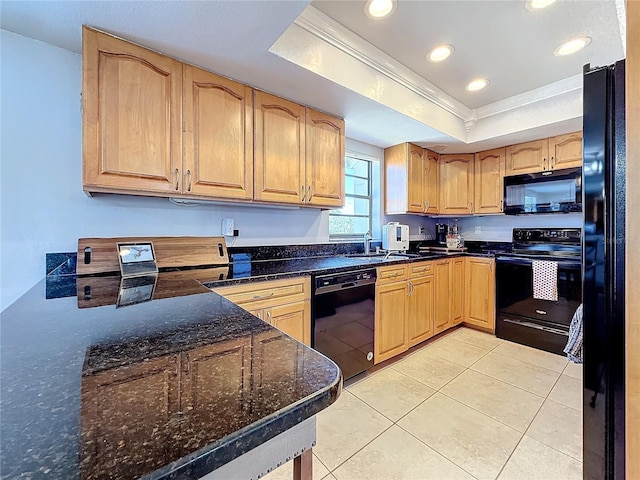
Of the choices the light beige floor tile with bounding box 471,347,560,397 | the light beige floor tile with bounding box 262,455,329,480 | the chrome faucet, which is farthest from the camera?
the chrome faucet

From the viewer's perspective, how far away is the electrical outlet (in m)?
2.15

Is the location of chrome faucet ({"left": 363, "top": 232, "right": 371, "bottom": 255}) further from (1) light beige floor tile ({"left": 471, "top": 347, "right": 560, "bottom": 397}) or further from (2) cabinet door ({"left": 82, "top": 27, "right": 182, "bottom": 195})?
(2) cabinet door ({"left": 82, "top": 27, "right": 182, "bottom": 195})

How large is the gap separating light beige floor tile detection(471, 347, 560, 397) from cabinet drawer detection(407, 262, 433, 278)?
862mm

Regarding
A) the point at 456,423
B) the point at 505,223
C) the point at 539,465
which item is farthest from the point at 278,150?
the point at 505,223

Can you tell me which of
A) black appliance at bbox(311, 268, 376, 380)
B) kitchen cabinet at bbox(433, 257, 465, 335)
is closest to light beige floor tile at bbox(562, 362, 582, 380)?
kitchen cabinet at bbox(433, 257, 465, 335)

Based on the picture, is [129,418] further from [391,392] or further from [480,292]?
[480,292]

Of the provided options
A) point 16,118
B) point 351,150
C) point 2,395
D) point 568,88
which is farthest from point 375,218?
point 2,395

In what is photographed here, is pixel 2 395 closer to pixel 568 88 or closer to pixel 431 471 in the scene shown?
pixel 431 471

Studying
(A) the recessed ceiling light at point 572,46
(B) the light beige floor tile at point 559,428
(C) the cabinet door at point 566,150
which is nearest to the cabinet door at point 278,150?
(A) the recessed ceiling light at point 572,46

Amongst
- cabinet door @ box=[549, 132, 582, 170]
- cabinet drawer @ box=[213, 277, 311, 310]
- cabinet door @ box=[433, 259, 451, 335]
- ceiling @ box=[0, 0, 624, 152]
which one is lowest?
cabinet door @ box=[433, 259, 451, 335]

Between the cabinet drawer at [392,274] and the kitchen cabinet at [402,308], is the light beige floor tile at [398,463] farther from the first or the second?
the cabinet drawer at [392,274]

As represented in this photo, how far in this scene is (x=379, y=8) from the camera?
1604 mm

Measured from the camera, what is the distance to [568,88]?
2371 millimetres

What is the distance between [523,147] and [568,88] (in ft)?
2.51
